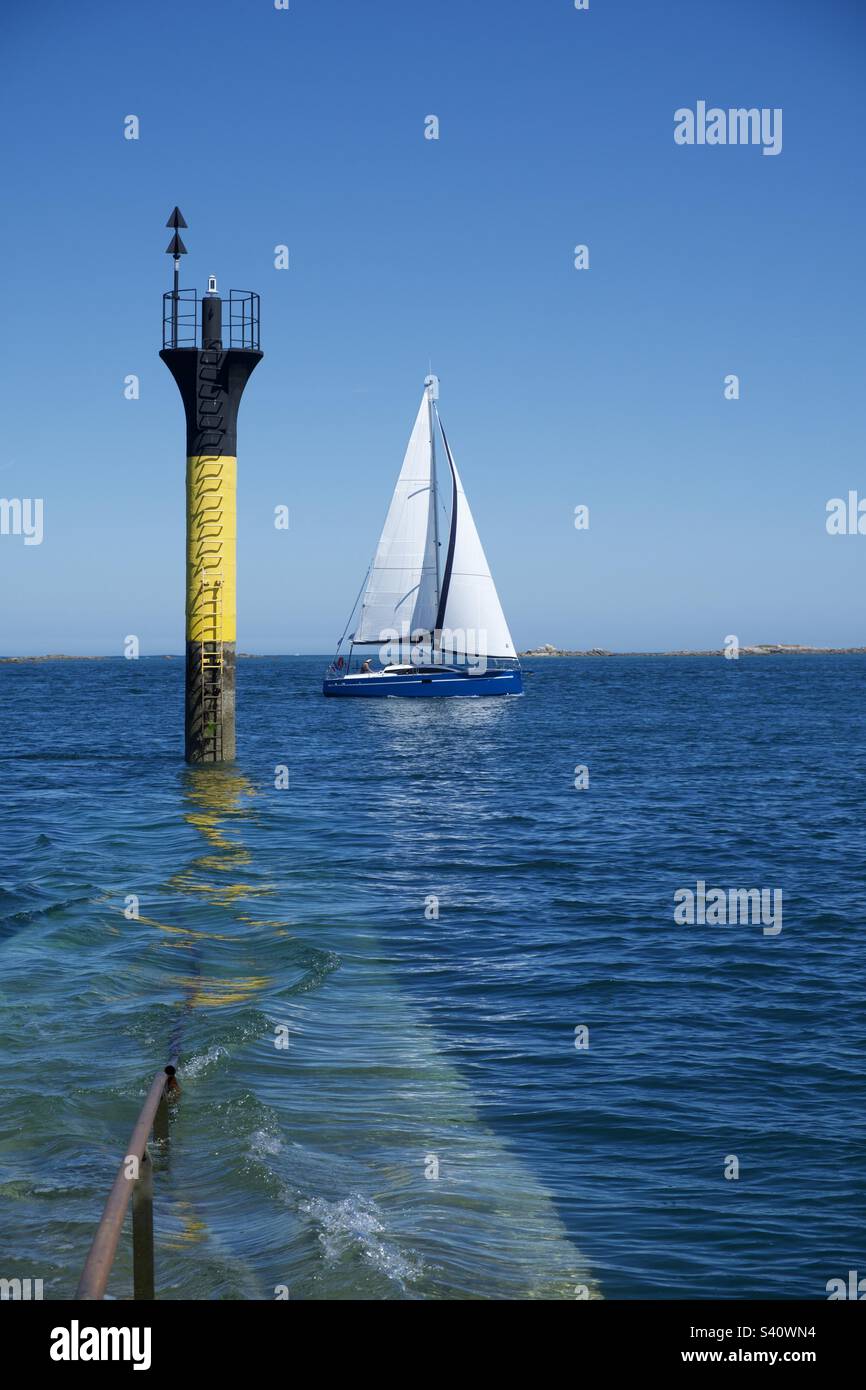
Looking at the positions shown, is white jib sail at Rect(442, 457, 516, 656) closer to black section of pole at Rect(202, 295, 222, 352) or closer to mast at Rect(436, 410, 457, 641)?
mast at Rect(436, 410, 457, 641)

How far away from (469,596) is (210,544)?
149 feet

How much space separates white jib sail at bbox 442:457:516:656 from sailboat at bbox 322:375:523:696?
7 cm

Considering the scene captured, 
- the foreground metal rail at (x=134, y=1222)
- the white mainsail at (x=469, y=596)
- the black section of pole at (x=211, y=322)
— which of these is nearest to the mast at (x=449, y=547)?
the white mainsail at (x=469, y=596)

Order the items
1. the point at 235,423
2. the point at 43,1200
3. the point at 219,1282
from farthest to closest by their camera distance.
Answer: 1. the point at 235,423
2. the point at 43,1200
3. the point at 219,1282

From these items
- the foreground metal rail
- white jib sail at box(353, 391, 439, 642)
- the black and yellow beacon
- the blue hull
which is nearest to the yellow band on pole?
the black and yellow beacon

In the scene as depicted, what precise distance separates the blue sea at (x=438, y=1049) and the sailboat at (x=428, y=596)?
48.7 m

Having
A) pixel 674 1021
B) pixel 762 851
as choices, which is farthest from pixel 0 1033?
pixel 762 851

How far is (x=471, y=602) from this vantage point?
80688 millimetres

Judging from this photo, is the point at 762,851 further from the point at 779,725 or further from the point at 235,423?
the point at 779,725

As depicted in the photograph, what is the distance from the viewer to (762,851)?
2627 cm

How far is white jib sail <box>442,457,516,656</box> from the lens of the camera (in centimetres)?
7931

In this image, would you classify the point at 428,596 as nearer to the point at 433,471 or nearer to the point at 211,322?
the point at 433,471

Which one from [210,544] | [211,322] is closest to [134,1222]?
A: [210,544]
